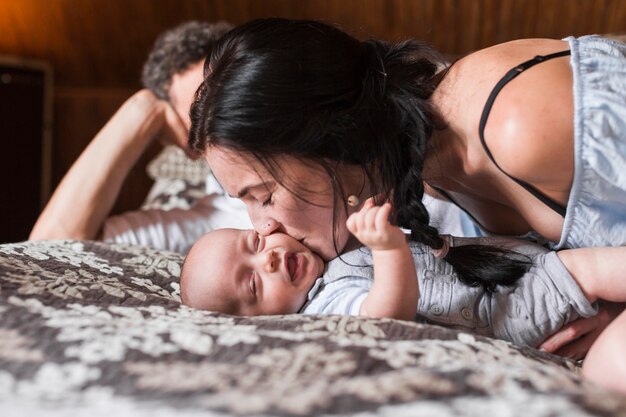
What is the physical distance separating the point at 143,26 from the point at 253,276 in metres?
1.79

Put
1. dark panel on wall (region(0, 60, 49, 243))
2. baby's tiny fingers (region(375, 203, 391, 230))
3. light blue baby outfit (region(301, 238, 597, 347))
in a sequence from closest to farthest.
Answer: baby's tiny fingers (region(375, 203, 391, 230)) < light blue baby outfit (region(301, 238, 597, 347)) < dark panel on wall (region(0, 60, 49, 243))

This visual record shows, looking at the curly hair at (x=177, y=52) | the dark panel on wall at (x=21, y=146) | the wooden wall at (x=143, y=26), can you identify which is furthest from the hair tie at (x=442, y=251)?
the dark panel on wall at (x=21, y=146)

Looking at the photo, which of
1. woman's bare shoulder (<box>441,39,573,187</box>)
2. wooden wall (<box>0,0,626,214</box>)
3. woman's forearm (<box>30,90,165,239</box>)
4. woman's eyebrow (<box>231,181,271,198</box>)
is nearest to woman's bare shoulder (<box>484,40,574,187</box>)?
woman's bare shoulder (<box>441,39,573,187</box>)

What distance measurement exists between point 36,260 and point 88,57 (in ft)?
5.80

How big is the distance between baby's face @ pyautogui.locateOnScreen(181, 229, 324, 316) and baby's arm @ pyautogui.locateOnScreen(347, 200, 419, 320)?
0.64ft

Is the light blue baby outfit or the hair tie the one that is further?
the hair tie

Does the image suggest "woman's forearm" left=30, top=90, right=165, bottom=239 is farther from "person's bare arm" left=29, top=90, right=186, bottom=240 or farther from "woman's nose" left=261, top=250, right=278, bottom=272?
"woman's nose" left=261, top=250, right=278, bottom=272

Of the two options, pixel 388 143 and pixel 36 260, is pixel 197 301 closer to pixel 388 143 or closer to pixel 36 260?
pixel 36 260

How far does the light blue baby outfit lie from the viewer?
1106 mm

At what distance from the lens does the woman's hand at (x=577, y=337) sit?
3.72 feet

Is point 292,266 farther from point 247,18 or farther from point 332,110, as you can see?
point 247,18

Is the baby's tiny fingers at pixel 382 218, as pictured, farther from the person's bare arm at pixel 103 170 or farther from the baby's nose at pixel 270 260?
the person's bare arm at pixel 103 170

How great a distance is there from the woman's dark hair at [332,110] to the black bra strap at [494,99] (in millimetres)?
105

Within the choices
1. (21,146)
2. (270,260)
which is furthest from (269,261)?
(21,146)
